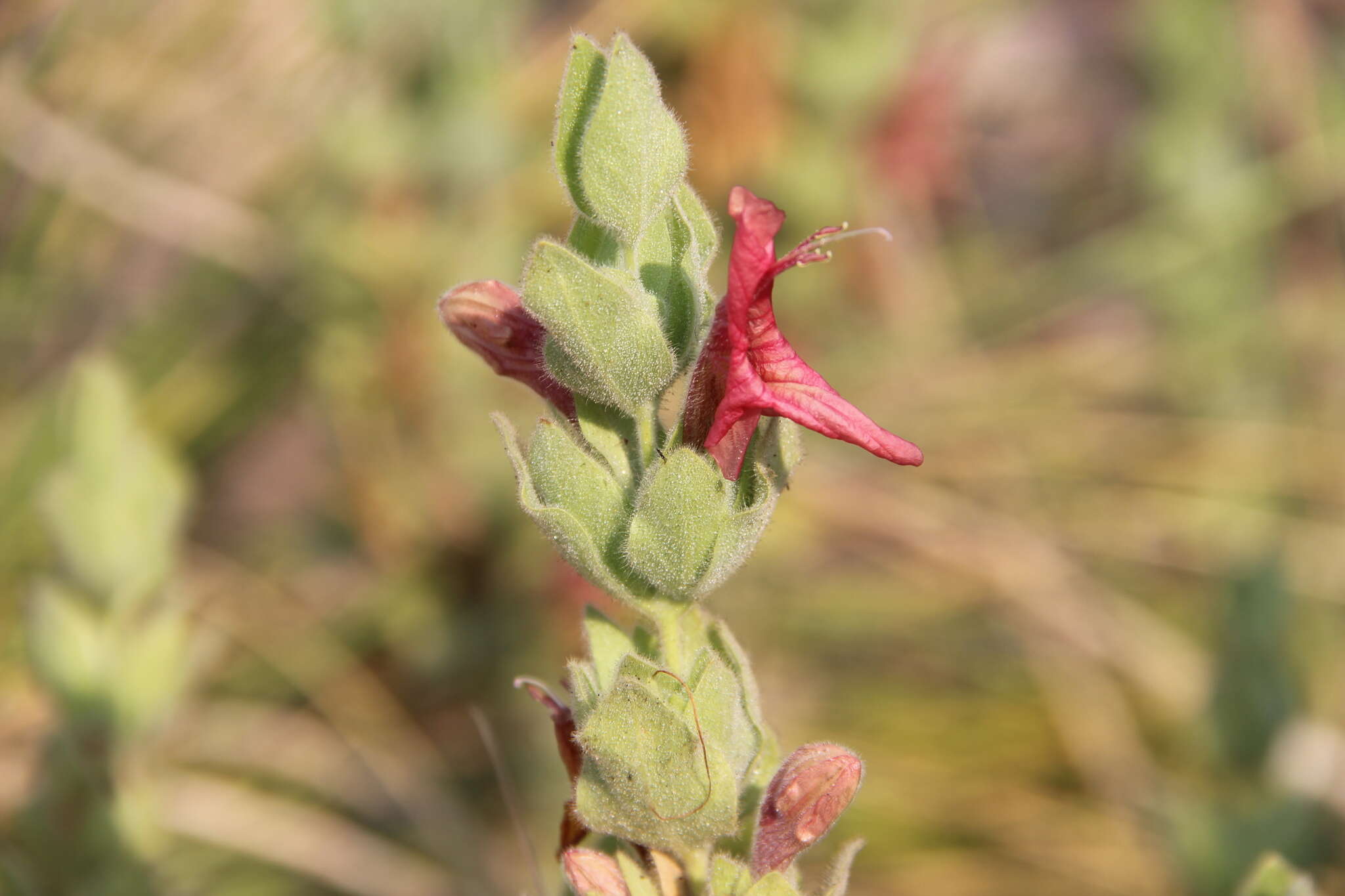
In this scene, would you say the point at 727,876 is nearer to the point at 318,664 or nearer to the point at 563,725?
the point at 563,725

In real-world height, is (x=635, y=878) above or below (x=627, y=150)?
below

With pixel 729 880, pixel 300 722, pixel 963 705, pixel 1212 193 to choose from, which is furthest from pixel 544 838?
pixel 1212 193

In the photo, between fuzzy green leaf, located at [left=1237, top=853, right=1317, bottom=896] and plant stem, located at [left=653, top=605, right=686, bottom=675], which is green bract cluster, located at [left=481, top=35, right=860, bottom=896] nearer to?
plant stem, located at [left=653, top=605, right=686, bottom=675]

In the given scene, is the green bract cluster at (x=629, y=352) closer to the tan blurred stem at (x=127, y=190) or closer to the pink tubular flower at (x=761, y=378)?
the pink tubular flower at (x=761, y=378)

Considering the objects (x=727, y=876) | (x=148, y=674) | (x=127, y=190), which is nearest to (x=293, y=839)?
(x=148, y=674)

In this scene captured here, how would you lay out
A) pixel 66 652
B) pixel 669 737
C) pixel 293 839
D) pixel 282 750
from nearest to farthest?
pixel 669 737 < pixel 66 652 < pixel 293 839 < pixel 282 750

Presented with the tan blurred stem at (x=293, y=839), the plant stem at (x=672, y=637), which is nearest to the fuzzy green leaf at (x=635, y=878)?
the plant stem at (x=672, y=637)

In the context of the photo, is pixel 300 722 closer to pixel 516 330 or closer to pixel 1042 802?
pixel 1042 802
